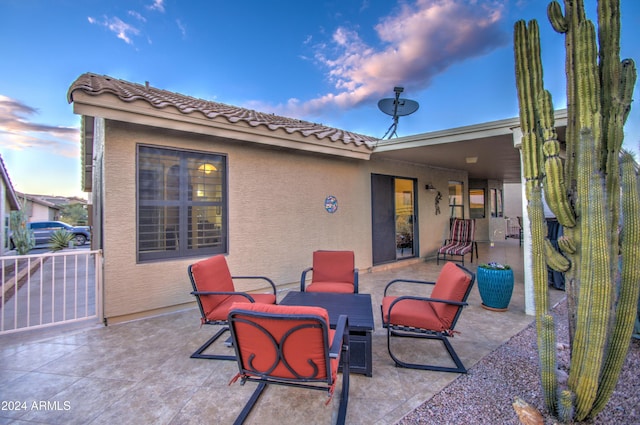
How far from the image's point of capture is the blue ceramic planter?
13.3 ft

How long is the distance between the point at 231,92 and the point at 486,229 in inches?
462

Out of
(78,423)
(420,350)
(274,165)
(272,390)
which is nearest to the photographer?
(78,423)

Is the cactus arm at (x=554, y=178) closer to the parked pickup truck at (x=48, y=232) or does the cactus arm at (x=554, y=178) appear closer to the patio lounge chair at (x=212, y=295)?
the patio lounge chair at (x=212, y=295)

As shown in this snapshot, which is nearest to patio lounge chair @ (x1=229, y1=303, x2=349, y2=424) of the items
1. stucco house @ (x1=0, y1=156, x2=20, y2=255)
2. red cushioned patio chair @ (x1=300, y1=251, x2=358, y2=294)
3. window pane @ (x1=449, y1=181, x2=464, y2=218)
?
red cushioned patio chair @ (x1=300, y1=251, x2=358, y2=294)

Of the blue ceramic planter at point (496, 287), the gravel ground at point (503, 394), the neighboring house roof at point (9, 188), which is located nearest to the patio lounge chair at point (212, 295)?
the gravel ground at point (503, 394)

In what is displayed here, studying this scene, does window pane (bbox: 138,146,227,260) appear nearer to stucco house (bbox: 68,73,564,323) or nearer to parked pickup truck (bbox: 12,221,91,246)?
stucco house (bbox: 68,73,564,323)

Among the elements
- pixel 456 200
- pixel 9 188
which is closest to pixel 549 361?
pixel 456 200

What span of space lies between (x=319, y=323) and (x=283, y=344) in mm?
298

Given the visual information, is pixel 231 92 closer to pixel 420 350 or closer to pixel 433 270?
pixel 433 270

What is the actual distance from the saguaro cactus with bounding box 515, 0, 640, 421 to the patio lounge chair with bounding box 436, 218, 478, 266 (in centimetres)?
597

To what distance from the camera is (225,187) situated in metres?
4.73

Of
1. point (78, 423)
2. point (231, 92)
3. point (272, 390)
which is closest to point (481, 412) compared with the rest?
point (272, 390)

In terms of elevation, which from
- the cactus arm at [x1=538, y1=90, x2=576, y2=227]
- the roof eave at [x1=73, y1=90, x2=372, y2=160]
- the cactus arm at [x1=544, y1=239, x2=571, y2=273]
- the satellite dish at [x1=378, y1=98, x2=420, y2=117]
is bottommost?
the cactus arm at [x1=544, y1=239, x2=571, y2=273]

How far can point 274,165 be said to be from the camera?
17.3 ft
